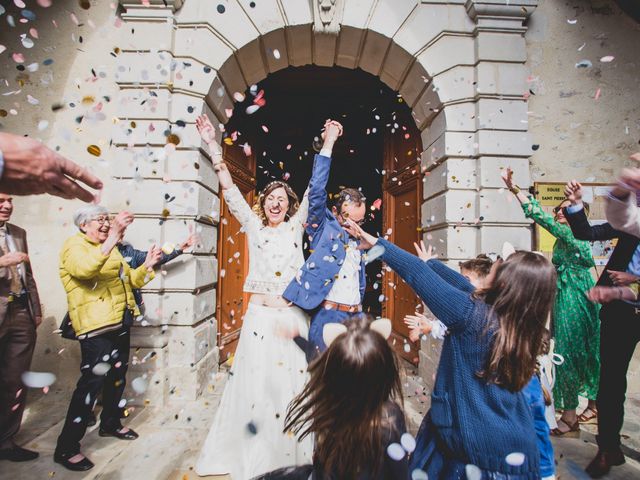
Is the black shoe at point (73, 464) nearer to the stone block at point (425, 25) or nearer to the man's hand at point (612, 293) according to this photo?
the man's hand at point (612, 293)

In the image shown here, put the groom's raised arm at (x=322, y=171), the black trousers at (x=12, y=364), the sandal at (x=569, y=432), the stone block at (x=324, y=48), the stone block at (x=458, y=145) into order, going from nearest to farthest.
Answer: the groom's raised arm at (x=322, y=171) → the black trousers at (x=12, y=364) → the sandal at (x=569, y=432) → the stone block at (x=458, y=145) → the stone block at (x=324, y=48)

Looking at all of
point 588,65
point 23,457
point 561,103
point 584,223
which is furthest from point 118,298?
point 588,65

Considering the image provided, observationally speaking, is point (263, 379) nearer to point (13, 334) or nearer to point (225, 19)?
point (13, 334)

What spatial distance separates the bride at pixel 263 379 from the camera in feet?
7.79

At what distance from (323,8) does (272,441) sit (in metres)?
4.14

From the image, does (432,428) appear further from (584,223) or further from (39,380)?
(39,380)

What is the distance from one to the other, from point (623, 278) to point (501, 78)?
249 centimetres

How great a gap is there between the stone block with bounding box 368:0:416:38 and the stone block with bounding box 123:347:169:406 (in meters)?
4.06

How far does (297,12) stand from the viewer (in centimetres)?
380

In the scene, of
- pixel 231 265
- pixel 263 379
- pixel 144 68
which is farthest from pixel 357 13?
pixel 263 379

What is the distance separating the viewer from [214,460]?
2426 millimetres

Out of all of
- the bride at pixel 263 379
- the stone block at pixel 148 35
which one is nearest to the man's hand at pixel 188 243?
the bride at pixel 263 379

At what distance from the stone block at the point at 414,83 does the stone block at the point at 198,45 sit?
2163 millimetres

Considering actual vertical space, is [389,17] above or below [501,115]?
above
